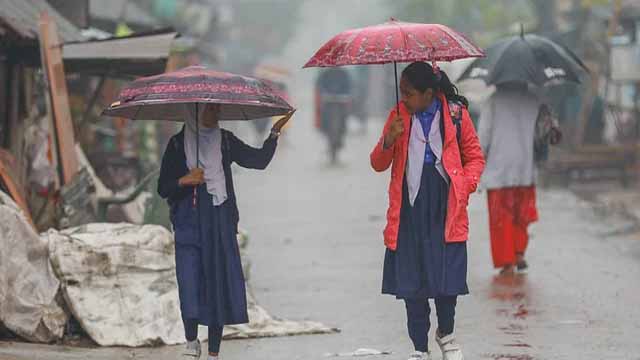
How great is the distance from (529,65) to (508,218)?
1452 mm

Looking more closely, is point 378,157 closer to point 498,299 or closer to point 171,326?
point 171,326

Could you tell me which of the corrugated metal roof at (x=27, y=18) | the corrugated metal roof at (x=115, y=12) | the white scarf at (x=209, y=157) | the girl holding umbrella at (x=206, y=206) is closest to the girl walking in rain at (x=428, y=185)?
the girl holding umbrella at (x=206, y=206)

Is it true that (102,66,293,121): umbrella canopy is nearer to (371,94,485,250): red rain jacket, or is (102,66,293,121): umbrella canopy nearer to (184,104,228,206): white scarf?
(184,104,228,206): white scarf

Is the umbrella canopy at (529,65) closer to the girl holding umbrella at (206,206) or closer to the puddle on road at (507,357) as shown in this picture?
the puddle on road at (507,357)

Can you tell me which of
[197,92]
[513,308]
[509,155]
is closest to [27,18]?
[509,155]

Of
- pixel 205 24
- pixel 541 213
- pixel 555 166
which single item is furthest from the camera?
Answer: pixel 205 24

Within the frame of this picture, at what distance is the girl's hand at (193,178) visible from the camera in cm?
769

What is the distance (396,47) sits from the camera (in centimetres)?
753

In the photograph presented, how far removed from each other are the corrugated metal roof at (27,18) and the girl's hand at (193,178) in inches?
185

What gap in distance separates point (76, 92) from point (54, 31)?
8.49 meters

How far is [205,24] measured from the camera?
4288 cm

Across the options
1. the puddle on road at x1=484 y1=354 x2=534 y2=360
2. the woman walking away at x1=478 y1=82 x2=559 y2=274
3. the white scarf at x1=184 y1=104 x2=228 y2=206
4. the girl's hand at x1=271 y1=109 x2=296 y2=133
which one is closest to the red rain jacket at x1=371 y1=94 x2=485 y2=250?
the girl's hand at x1=271 y1=109 x2=296 y2=133

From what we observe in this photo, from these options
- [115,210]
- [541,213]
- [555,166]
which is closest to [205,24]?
[555,166]

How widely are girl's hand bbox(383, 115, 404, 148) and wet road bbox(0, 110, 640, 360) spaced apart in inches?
68.2
